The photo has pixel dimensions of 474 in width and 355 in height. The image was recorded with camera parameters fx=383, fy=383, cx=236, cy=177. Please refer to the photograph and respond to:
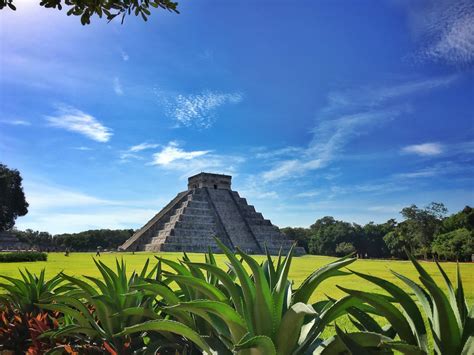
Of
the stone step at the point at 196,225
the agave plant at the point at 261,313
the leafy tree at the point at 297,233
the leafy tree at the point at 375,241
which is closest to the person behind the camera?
the agave plant at the point at 261,313

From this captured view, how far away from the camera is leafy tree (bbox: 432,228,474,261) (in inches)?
1391

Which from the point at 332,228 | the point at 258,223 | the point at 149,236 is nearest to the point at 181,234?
the point at 149,236

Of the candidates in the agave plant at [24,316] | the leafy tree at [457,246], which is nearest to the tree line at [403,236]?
the leafy tree at [457,246]

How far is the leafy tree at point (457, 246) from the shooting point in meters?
35.3

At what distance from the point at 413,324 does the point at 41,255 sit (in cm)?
2700

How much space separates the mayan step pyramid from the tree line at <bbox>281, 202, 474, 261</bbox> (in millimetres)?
5971

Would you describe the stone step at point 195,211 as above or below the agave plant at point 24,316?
above

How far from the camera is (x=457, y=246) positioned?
3709cm

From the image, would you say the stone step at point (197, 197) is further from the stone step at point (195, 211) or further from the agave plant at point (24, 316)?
the agave plant at point (24, 316)

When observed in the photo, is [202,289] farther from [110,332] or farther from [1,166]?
[1,166]

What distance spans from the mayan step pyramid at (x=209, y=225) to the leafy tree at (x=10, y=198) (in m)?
15.0

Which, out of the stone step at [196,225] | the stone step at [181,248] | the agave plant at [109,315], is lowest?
the agave plant at [109,315]

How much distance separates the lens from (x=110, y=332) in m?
2.66

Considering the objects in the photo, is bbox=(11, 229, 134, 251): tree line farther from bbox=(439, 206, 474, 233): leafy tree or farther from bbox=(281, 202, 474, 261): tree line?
bbox=(439, 206, 474, 233): leafy tree
